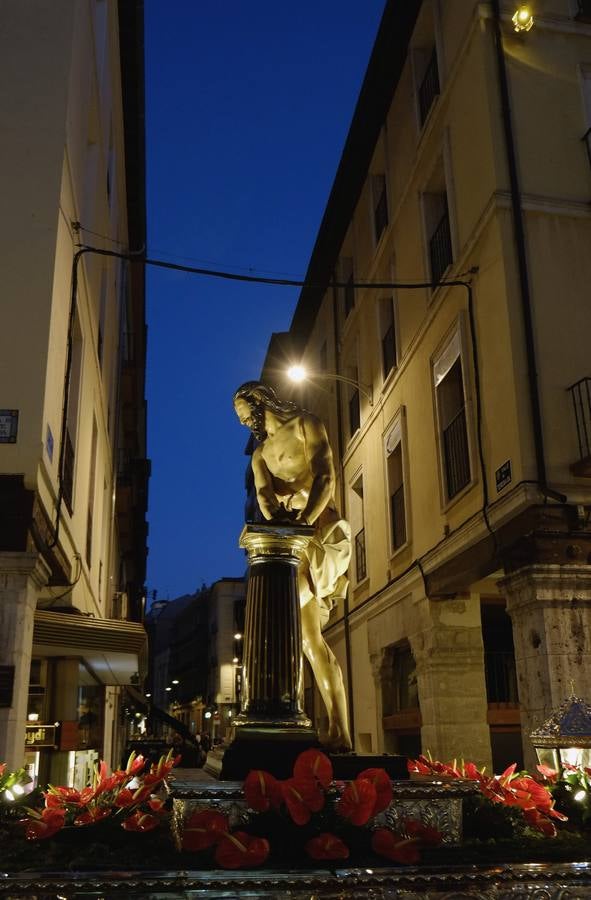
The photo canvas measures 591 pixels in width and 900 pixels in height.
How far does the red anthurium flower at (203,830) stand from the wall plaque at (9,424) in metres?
5.28

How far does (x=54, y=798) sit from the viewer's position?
4.45m

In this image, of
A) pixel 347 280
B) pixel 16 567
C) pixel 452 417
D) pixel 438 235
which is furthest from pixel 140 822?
pixel 347 280

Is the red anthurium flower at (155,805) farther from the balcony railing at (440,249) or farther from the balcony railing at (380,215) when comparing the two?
the balcony railing at (380,215)

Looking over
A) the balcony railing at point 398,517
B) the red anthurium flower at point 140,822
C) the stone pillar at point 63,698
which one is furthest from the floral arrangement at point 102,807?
the balcony railing at point 398,517

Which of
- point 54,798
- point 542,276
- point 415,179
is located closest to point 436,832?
point 54,798

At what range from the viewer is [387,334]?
17.2m

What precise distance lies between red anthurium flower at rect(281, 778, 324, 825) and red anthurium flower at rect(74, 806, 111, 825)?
0.99 metres

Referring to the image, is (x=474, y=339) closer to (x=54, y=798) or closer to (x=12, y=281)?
(x=12, y=281)

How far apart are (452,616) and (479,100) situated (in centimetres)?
755

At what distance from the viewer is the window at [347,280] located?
67.5ft

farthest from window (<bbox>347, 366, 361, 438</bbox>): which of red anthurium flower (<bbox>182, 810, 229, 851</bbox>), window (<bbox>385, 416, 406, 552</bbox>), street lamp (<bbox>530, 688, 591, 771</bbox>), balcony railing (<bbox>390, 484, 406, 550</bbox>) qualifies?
red anthurium flower (<bbox>182, 810, 229, 851</bbox>)

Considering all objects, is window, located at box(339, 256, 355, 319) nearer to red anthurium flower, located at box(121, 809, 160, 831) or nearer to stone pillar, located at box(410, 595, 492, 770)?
stone pillar, located at box(410, 595, 492, 770)

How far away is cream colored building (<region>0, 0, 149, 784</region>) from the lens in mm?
8289

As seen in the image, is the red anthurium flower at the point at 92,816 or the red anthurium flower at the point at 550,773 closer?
the red anthurium flower at the point at 92,816
